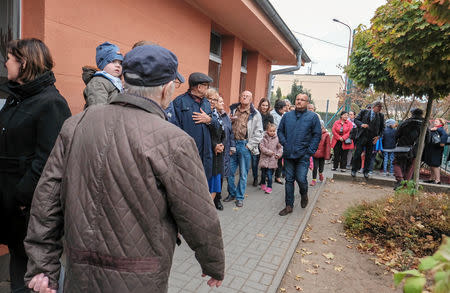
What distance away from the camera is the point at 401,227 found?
4.56m

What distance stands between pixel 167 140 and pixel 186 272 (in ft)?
8.06

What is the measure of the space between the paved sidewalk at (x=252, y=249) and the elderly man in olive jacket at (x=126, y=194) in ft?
6.03

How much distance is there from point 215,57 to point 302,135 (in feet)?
13.9

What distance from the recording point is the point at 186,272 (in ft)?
11.1

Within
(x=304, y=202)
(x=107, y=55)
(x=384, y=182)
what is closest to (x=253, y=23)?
(x=304, y=202)

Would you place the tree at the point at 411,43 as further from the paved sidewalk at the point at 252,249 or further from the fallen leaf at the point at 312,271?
the fallen leaf at the point at 312,271

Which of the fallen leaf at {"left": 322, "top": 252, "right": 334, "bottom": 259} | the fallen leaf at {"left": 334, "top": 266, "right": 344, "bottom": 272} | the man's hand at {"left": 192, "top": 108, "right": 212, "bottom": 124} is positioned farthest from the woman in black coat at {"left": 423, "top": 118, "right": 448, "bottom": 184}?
the man's hand at {"left": 192, "top": 108, "right": 212, "bottom": 124}

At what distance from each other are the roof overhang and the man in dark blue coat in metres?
2.53

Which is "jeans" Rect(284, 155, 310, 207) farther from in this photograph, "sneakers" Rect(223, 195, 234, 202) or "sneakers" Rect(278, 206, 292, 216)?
"sneakers" Rect(223, 195, 234, 202)

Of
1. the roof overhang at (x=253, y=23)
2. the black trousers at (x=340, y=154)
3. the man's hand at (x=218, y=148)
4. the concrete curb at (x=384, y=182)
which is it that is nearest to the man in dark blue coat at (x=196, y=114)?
the man's hand at (x=218, y=148)

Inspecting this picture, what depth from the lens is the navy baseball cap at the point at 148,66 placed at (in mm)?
1434

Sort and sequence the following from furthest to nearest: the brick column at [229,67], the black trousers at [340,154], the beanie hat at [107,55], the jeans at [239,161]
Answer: the black trousers at [340,154], the brick column at [229,67], the jeans at [239,161], the beanie hat at [107,55]

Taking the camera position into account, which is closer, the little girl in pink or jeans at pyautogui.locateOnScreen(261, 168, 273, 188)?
the little girl in pink

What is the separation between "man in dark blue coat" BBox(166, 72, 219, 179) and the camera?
4105 mm
